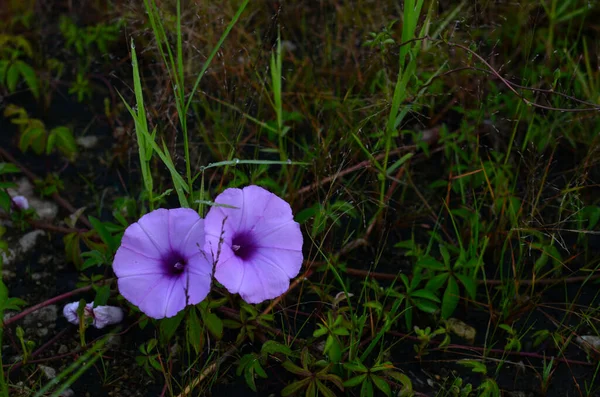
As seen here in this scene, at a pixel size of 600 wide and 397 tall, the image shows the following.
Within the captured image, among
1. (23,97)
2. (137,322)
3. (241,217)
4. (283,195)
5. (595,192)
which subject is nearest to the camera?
(241,217)

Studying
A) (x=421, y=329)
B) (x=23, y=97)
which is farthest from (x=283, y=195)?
(x=23, y=97)

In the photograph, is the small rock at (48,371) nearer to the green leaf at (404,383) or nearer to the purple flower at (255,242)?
the purple flower at (255,242)

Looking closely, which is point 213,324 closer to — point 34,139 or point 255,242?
point 255,242

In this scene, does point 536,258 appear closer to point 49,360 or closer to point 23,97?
point 49,360

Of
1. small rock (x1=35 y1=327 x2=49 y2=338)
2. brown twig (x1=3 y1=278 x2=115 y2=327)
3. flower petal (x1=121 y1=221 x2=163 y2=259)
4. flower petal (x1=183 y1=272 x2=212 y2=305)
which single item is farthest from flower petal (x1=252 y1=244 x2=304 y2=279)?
small rock (x1=35 y1=327 x2=49 y2=338)

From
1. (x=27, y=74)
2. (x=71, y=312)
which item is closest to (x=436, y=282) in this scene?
(x=71, y=312)

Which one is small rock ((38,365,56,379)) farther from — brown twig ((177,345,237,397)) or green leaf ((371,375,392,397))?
green leaf ((371,375,392,397))

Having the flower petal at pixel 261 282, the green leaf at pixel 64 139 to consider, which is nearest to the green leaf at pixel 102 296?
the flower petal at pixel 261 282
